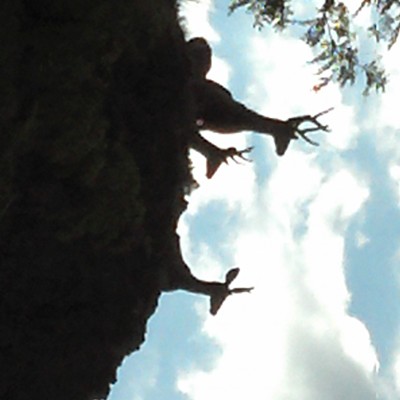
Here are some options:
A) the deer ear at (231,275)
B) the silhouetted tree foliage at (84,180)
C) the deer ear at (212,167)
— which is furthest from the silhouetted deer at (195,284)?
the deer ear at (212,167)

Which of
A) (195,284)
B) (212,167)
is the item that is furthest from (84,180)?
(212,167)

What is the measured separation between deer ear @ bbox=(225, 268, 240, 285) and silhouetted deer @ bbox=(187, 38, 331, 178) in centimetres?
217

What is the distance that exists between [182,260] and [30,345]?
3280 millimetres

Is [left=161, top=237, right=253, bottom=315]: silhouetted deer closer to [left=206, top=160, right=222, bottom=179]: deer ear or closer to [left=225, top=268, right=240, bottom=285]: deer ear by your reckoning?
[left=225, top=268, right=240, bottom=285]: deer ear

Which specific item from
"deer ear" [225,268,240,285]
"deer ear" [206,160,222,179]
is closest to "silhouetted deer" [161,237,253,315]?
"deer ear" [225,268,240,285]

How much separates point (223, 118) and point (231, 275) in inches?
112

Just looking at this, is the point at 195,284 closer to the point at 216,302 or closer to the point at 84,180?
the point at 216,302

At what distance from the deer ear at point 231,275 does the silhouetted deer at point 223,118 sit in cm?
217

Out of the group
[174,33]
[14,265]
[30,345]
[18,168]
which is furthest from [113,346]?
[174,33]

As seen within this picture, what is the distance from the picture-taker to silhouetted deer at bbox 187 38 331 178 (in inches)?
518

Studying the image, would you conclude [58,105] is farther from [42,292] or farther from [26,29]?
[42,292]

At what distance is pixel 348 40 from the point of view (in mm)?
15930

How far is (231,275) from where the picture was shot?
14.0 m

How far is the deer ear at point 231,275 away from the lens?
1393 centimetres
